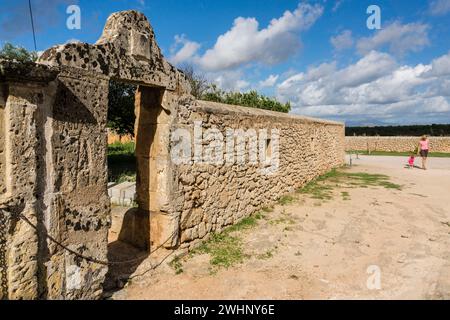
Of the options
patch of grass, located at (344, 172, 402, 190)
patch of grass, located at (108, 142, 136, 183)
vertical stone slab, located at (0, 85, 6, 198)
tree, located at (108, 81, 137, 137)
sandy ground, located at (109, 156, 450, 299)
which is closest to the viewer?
vertical stone slab, located at (0, 85, 6, 198)

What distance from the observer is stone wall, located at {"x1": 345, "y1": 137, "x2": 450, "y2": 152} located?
26.5 meters

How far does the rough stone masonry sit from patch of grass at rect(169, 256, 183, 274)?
224mm

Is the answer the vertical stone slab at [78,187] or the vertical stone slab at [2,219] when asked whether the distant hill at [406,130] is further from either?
the vertical stone slab at [2,219]

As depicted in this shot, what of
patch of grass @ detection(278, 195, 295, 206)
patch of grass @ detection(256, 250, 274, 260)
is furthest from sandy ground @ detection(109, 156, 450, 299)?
patch of grass @ detection(278, 195, 295, 206)

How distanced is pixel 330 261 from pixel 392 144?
27.4m

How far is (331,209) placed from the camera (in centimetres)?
841

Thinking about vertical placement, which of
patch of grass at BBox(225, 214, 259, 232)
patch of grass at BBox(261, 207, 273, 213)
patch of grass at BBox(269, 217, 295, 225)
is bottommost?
patch of grass at BBox(269, 217, 295, 225)

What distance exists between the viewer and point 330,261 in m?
5.26

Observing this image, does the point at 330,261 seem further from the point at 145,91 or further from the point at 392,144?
the point at 392,144

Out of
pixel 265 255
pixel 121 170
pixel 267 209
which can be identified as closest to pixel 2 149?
pixel 265 255

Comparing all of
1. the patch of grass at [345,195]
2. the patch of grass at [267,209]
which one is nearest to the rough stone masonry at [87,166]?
the patch of grass at [267,209]

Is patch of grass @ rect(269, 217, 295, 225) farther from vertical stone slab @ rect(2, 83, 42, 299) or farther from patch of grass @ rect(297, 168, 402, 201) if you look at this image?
vertical stone slab @ rect(2, 83, 42, 299)

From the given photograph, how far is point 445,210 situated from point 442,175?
6824 millimetres
